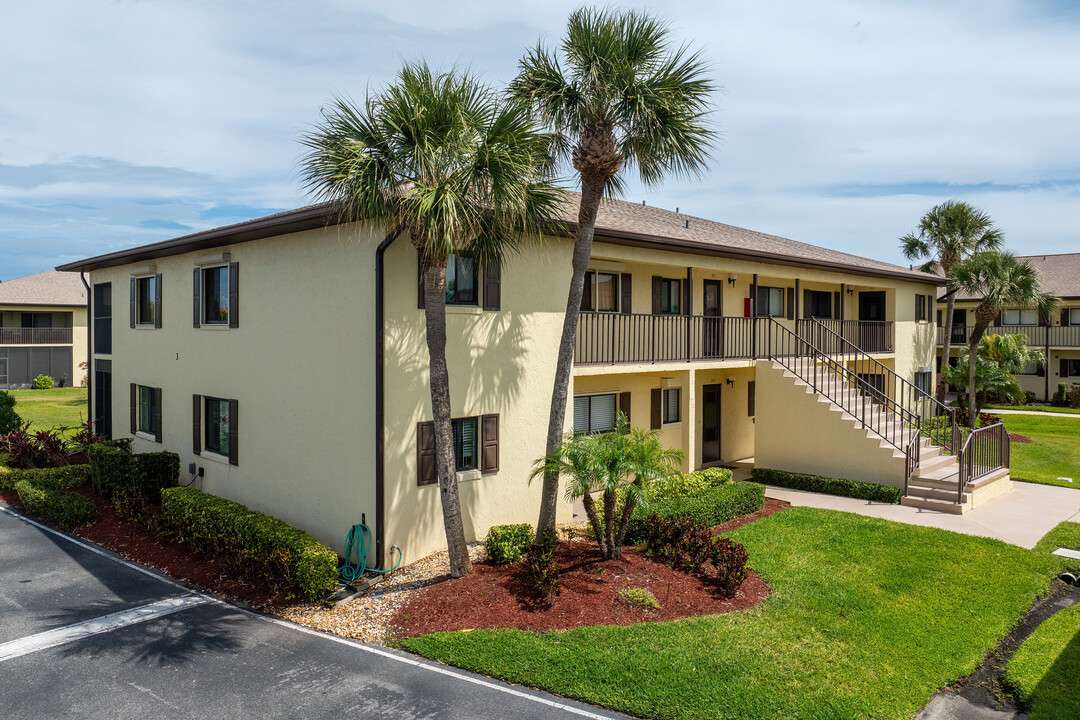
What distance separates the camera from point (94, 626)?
350 inches

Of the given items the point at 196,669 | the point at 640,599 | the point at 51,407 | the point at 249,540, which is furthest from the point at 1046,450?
the point at 51,407

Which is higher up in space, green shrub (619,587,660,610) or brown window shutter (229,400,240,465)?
brown window shutter (229,400,240,465)

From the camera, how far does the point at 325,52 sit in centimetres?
1084

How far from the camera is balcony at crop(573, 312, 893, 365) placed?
14062 millimetres

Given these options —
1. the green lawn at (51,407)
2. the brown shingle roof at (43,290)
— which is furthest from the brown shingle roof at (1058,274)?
the brown shingle roof at (43,290)

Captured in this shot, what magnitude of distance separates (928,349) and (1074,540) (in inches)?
615

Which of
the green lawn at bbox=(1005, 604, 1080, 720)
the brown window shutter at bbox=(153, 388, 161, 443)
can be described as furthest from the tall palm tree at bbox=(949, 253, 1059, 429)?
the brown window shutter at bbox=(153, 388, 161, 443)

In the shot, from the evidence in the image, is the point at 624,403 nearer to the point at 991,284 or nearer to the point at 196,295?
the point at 196,295

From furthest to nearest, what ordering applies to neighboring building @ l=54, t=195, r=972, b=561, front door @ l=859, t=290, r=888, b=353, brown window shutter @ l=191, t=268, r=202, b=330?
front door @ l=859, t=290, r=888, b=353 < brown window shutter @ l=191, t=268, r=202, b=330 < neighboring building @ l=54, t=195, r=972, b=561

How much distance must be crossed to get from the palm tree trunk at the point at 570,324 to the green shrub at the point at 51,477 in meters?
12.1

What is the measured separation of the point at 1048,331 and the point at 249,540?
41.1m

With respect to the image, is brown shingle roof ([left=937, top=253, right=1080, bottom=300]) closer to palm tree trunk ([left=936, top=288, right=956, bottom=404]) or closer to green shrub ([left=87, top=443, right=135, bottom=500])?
palm tree trunk ([left=936, top=288, right=956, bottom=404])

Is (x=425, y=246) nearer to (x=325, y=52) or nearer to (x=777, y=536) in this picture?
(x=325, y=52)

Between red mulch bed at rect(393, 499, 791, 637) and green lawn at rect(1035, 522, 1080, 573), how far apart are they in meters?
5.72
